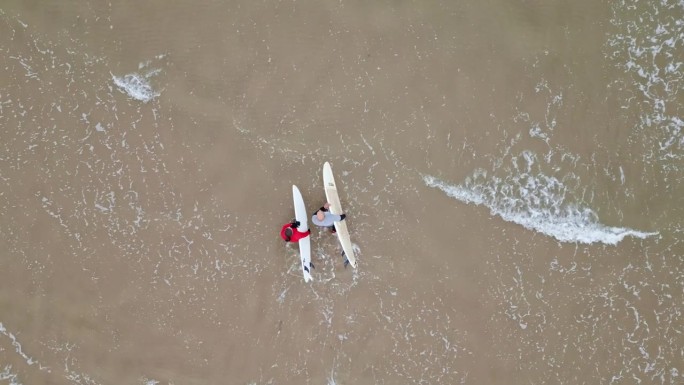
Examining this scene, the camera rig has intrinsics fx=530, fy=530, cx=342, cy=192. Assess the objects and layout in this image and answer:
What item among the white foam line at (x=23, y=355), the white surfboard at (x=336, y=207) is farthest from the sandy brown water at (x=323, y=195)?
the white surfboard at (x=336, y=207)

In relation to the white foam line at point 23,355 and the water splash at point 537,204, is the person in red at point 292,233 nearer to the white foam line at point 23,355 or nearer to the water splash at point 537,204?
the water splash at point 537,204

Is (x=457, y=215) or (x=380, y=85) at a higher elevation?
(x=380, y=85)

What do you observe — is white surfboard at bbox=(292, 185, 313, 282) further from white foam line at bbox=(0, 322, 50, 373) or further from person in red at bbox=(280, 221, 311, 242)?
white foam line at bbox=(0, 322, 50, 373)

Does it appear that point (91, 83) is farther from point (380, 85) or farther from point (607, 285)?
point (607, 285)

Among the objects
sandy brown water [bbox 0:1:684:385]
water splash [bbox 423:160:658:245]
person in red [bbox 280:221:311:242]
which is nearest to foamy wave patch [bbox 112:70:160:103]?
sandy brown water [bbox 0:1:684:385]

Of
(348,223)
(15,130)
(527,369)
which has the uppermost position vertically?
(15,130)

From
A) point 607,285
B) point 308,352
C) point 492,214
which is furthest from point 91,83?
point 607,285

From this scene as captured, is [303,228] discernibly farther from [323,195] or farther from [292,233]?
[323,195]
